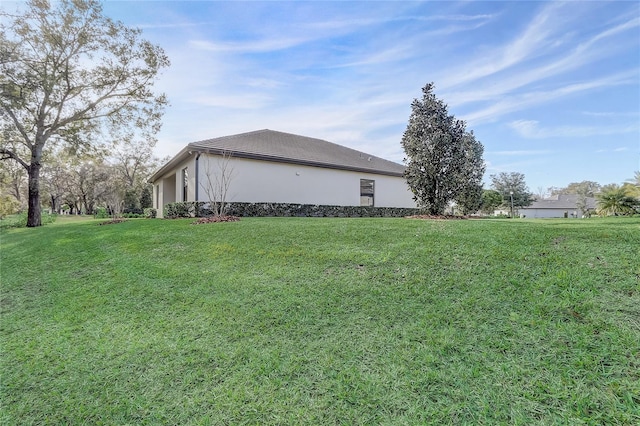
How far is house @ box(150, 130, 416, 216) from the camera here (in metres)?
12.0

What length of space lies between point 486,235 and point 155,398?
5.12 meters

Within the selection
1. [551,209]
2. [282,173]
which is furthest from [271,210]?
[551,209]

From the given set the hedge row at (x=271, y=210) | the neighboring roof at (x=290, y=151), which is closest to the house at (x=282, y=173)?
the neighboring roof at (x=290, y=151)

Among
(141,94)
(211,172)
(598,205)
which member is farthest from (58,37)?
(598,205)

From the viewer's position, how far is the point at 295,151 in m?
15.3

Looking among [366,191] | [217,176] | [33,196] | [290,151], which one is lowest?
[33,196]

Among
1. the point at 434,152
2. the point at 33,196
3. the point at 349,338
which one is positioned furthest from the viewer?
the point at 33,196

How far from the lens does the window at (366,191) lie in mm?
16844

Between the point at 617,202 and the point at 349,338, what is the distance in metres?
19.3

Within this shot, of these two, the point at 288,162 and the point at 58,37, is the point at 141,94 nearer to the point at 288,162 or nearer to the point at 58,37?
the point at 58,37

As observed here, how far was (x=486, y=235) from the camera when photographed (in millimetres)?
5000

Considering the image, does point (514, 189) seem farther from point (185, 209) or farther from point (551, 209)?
point (185, 209)

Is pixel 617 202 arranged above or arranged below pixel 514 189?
below

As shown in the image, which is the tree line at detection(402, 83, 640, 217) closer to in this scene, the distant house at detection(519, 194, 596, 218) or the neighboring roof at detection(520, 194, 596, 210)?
the distant house at detection(519, 194, 596, 218)
